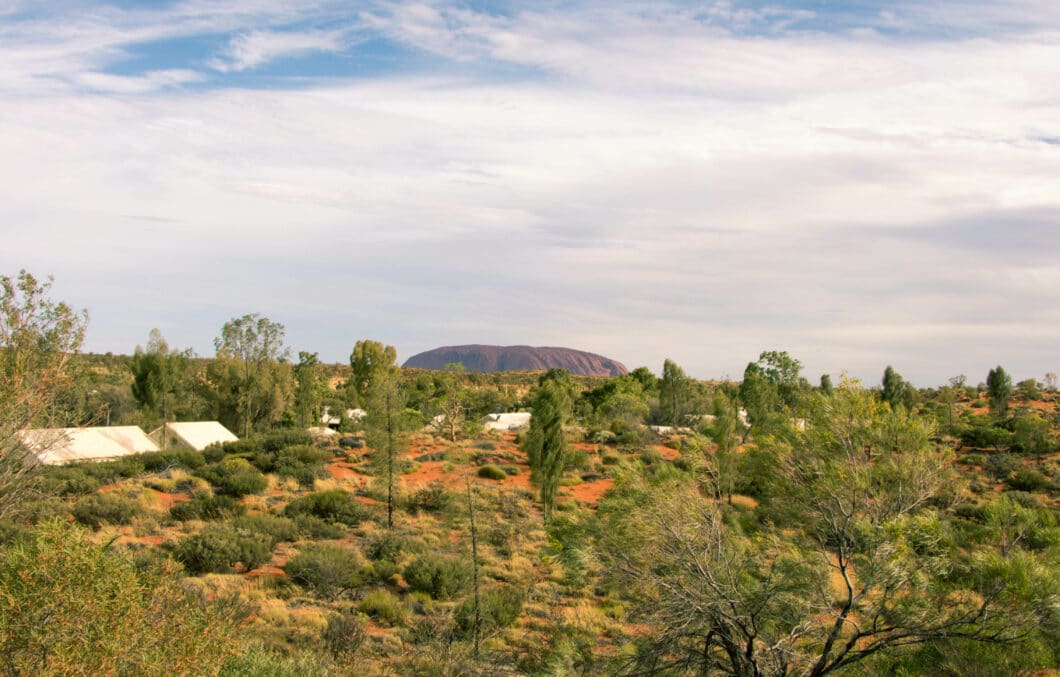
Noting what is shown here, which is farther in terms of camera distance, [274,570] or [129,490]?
[129,490]

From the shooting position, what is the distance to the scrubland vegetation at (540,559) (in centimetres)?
793

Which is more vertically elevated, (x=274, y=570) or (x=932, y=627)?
(x=932, y=627)

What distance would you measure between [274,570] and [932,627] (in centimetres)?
1740

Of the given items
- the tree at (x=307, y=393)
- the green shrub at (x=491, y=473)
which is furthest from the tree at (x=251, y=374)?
the green shrub at (x=491, y=473)

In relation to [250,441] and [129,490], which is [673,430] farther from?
[129,490]

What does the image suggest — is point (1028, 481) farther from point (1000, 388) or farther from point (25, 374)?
point (25, 374)

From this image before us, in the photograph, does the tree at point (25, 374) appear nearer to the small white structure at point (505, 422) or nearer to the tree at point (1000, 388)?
the small white structure at point (505, 422)

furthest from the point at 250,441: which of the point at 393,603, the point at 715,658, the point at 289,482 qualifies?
the point at 715,658

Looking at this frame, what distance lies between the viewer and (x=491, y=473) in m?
36.1

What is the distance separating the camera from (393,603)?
17.5 m

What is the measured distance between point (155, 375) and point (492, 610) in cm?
3742

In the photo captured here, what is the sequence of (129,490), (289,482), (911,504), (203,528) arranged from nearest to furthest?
1. (911,504)
2. (203,528)
3. (129,490)
4. (289,482)

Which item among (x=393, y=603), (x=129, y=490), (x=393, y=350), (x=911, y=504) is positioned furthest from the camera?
(x=393, y=350)

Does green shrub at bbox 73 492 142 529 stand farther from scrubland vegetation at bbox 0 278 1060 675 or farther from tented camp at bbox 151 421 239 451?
tented camp at bbox 151 421 239 451
